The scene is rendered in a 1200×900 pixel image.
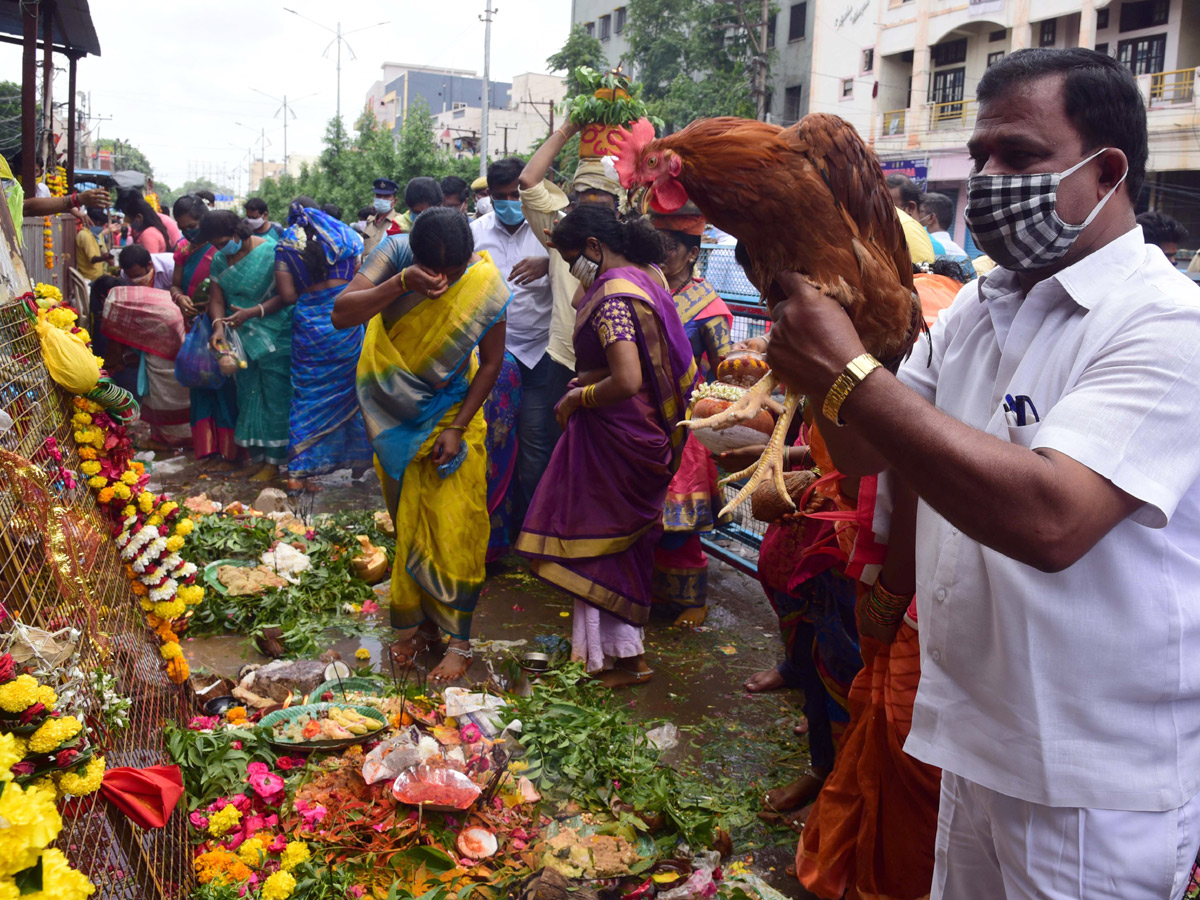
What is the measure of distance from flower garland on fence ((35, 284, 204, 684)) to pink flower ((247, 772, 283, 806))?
564mm

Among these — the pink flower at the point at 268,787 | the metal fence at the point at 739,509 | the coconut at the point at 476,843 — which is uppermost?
the metal fence at the point at 739,509

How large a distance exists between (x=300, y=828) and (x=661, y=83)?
31.4 m

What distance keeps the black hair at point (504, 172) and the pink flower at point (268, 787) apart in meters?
4.24

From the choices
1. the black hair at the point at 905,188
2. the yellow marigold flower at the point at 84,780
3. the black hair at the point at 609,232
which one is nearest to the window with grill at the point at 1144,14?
the black hair at the point at 905,188

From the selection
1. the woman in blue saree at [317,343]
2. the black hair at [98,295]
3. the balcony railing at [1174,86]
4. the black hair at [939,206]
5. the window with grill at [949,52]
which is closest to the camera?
the black hair at [939,206]

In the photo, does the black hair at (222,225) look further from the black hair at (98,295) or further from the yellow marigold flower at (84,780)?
the yellow marigold flower at (84,780)

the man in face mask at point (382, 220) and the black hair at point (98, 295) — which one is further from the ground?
the man in face mask at point (382, 220)

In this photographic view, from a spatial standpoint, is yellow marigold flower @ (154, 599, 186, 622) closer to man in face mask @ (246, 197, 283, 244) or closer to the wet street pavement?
the wet street pavement

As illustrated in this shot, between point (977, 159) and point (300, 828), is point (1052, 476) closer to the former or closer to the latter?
point (977, 159)

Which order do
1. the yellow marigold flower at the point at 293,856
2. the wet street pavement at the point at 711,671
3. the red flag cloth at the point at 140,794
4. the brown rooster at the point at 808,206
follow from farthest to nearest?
the wet street pavement at the point at 711,671 → the yellow marigold flower at the point at 293,856 → the red flag cloth at the point at 140,794 → the brown rooster at the point at 808,206

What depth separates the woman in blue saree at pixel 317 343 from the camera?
267 inches

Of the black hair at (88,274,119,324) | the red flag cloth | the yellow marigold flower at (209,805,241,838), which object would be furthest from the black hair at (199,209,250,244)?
the red flag cloth

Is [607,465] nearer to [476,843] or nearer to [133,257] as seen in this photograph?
[476,843]

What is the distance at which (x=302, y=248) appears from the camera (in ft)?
22.4
